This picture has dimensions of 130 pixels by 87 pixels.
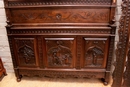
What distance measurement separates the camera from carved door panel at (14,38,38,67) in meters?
1.78

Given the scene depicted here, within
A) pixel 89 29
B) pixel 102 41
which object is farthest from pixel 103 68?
pixel 89 29

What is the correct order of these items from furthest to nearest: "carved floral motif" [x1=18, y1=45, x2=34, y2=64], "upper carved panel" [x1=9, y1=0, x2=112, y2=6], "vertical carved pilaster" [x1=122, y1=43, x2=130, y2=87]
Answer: "carved floral motif" [x1=18, y1=45, x2=34, y2=64] < "upper carved panel" [x1=9, y1=0, x2=112, y2=6] < "vertical carved pilaster" [x1=122, y1=43, x2=130, y2=87]

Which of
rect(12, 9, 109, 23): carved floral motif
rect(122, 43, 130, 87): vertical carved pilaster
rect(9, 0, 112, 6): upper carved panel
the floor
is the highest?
rect(9, 0, 112, 6): upper carved panel

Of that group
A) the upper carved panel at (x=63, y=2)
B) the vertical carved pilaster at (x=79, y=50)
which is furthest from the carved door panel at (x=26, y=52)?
the vertical carved pilaster at (x=79, y=50)

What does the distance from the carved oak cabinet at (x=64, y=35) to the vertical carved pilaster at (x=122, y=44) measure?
0.31m

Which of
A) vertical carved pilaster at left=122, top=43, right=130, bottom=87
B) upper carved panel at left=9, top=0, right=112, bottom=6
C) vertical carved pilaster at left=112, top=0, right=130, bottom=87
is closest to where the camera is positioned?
vertical carved pilaster at left=112, top=0, right=130, bottom=87

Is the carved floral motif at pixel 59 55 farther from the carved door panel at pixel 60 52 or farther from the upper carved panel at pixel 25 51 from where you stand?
the upper carved panel at pixel 25 51

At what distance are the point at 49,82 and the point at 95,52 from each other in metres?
0.81

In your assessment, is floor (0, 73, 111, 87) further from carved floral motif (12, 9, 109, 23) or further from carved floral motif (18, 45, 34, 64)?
carved floral motif (12, 9, 109, 23)

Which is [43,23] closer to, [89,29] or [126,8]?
[89,29]

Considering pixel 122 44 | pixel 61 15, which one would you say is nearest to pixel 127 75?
pixel 122 44

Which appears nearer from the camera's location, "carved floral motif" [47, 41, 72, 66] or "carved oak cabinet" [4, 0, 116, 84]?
"carved oak cabinet" [4, 0, 116, 84]

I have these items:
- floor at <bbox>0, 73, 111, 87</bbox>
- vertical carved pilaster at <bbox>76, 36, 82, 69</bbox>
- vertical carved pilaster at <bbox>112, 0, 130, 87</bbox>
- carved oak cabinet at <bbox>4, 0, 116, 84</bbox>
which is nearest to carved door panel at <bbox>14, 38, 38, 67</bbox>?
carved oak cabinet at <bbox>4, 0, 116, 84</bbox>

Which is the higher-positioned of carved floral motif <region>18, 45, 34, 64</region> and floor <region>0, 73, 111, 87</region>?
carved floral motif <region>18, 45, 34, 64</region>
